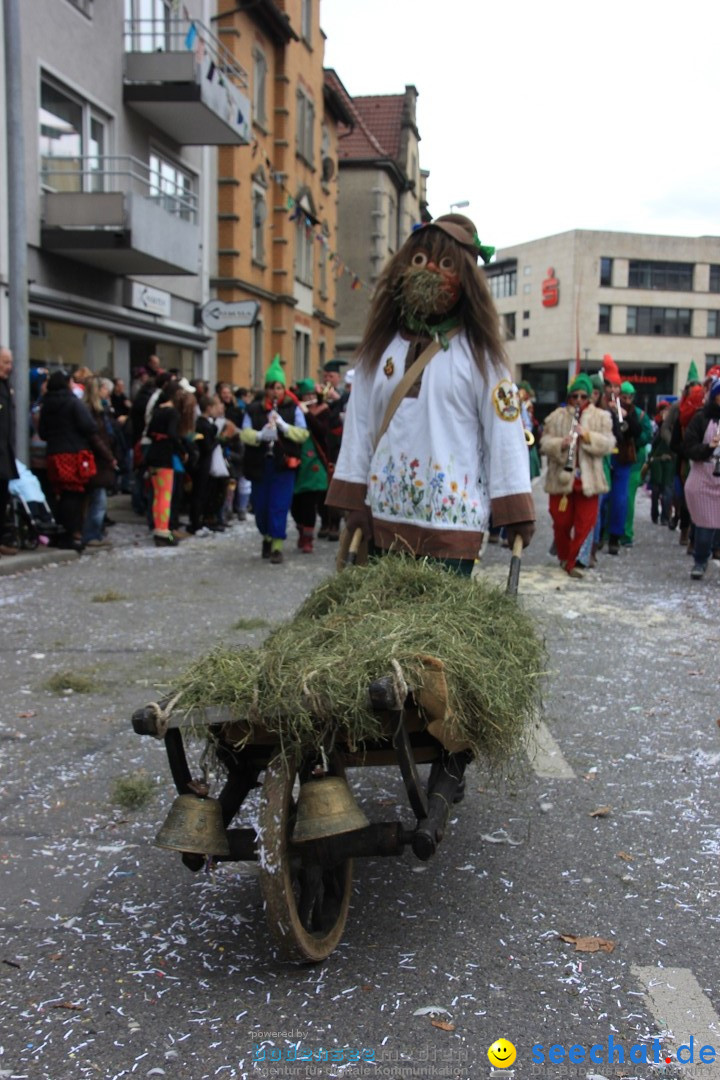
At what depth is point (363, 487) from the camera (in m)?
4.14

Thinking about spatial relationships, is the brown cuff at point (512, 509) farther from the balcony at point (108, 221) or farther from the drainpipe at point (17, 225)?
the balcony at point (108, 221)

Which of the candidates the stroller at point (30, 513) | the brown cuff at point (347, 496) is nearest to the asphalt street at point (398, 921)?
the brown cuff at point (347, 496)

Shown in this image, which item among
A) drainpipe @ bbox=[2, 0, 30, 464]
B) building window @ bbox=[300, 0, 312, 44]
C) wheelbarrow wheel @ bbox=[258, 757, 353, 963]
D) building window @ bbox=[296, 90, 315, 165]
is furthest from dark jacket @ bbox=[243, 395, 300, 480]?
building window @ bbox=[300, 0, 312, 44]

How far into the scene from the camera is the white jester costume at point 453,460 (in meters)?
3.89

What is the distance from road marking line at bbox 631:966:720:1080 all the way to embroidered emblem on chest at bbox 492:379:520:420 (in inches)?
76.0

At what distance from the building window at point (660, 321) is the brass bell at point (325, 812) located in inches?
3086

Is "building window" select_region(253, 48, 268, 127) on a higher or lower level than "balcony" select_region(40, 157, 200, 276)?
higher

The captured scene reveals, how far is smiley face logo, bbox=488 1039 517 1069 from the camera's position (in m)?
2.52

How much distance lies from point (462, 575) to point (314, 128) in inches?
1260

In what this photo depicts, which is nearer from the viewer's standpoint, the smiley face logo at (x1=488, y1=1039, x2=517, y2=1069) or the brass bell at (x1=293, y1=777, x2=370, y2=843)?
the smiley face logo at (x1=488, y1=1039, x2=517, y2=1069)

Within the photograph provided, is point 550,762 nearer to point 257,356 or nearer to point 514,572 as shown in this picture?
point 514,572

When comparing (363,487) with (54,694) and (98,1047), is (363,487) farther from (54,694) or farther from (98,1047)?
(54,694)

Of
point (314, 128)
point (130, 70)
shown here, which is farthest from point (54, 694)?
point (314, 128)

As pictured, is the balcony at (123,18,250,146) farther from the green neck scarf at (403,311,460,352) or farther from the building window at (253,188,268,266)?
the green neck scarf at (403,311,460,352)
